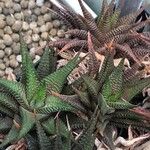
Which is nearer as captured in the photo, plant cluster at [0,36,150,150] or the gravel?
plant cluster at [0,36,150,150]

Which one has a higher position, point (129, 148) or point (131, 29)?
point (131, 29)

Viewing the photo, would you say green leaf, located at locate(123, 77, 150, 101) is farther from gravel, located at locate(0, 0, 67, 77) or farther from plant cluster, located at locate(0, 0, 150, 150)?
gravel, located at locate(0, 0, 67, 77)

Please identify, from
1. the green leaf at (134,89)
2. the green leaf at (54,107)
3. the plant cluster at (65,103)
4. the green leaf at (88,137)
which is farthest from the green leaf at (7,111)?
the green leaf at (134,89)

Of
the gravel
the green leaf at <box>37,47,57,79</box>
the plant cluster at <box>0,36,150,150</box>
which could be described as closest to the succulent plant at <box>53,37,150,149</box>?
the plant cluster at <box>0,36,150,150</box>

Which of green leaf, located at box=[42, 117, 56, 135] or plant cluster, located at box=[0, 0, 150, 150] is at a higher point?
plant cluster, located at box=[0, 0, 150, 150]

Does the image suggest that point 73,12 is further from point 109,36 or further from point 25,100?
point 25,100

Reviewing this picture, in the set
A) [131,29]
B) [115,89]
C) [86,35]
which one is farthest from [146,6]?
[115,89]

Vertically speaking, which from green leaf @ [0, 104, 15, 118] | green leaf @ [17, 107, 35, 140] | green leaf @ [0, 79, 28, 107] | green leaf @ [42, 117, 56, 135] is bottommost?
green leaf @ [42, 117, 56, 135]

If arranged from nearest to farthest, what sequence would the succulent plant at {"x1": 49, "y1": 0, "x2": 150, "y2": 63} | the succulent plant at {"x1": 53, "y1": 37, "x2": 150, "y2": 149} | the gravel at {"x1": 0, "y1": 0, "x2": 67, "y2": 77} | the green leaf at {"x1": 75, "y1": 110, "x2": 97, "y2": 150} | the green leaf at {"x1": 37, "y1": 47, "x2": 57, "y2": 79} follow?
the green leaf at {"x1": 75, "y1": 110, "x2": 97, "y2": 150}, the succulent plant at {"x1": 53, "y1": 37, "x2": 150, "y2": 149}, the green leaf at {"x1": 37, "y1": 47, "x2": 57, "y2": 79}, the succulent plant at {"x1": 49, "y1": 0, "x2": 150, "y2": 63}, the gravel at {"x1": 0, "y1": 0, "x2": 67, "y2": 77}
